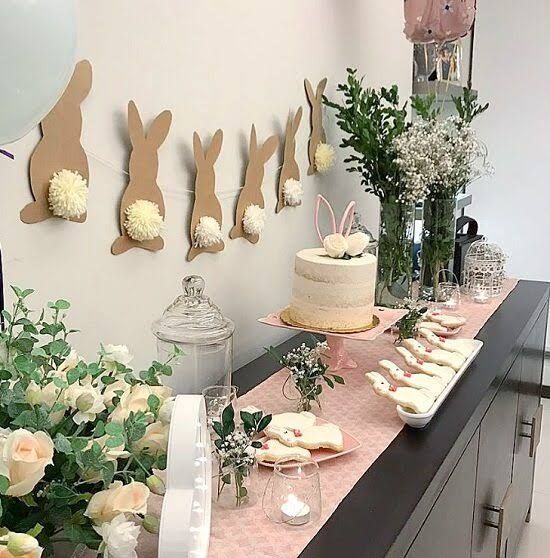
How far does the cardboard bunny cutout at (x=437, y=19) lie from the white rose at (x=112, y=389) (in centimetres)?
174

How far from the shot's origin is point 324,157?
2072 millimetres

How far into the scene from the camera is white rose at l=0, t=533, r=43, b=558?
58 centimetres

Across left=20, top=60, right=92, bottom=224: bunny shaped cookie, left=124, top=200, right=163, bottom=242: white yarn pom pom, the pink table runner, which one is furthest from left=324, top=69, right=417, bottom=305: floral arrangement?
left=20, top=60, right=92, bottom=224: bunny shaped cookie

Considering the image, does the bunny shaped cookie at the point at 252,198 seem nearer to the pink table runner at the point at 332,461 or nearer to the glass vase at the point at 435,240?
the pink table runner at the point at 332,461

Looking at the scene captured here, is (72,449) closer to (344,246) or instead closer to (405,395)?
(405,395)

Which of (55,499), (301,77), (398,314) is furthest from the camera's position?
(301,77)

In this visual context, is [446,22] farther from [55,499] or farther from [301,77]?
[55,499]

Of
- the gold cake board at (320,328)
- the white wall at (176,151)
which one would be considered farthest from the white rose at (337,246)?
the white wall at (176,151)

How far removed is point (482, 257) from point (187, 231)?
1.21 m

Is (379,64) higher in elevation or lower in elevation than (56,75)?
higher

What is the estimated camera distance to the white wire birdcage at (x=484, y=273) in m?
2.29

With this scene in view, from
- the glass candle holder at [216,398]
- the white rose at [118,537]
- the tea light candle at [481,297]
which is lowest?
the tea light candle at [481,297]

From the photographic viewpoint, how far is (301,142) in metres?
1.98

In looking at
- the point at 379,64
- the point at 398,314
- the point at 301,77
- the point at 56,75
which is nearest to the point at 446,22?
the point at 379,64
